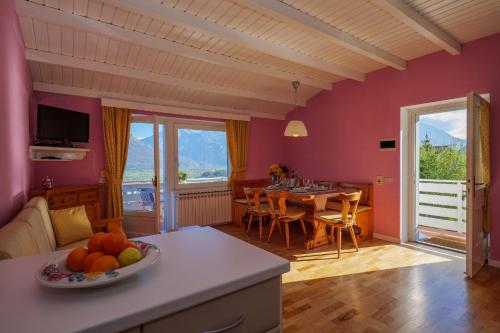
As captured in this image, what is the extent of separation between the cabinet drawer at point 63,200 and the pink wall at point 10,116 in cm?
60

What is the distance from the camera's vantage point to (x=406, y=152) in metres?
4.12

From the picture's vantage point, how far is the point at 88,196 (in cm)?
372

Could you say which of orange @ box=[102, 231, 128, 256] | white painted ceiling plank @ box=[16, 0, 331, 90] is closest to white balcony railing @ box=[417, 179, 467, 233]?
white painted ceiling plank @ box=[16, 0, 331, 90]

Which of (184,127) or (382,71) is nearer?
(382,71)

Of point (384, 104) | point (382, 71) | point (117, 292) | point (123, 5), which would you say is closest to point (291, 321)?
point (117, 292)

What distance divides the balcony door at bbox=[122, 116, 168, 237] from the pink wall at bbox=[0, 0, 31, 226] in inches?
69.1

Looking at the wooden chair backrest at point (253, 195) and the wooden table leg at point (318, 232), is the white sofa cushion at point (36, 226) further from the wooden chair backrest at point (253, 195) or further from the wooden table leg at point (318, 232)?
the wooden table leg at point (318, 232)

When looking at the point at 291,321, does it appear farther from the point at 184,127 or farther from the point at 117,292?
the point at 184,127

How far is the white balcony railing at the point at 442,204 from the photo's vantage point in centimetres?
406

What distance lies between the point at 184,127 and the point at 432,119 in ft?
13.0

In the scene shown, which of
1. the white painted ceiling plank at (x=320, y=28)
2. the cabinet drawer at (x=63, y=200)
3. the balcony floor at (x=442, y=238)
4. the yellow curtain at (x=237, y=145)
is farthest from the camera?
the yellow curtain at (x=237, y=145)

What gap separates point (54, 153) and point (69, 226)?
138 centimetres

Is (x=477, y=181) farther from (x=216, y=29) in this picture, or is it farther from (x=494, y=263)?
(x=216, y=29)

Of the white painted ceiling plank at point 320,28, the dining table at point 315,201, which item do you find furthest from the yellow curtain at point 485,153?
the dining table at point 315,201
